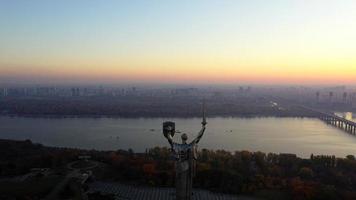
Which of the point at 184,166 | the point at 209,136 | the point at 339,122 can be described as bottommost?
the point at 209,136

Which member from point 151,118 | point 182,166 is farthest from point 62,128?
point 182,166

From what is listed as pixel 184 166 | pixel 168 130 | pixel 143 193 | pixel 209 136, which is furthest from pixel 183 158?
pixel 209 136

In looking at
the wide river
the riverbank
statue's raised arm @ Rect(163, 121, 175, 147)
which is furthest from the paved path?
the wide river

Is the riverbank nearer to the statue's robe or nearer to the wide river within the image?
the wide river

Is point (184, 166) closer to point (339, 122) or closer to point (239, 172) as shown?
point (239, 172)

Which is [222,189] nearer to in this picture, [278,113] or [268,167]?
[268,167]

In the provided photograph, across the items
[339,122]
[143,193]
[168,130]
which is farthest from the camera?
[339,122]

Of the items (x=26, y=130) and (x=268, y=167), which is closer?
(x=268, y=167)
